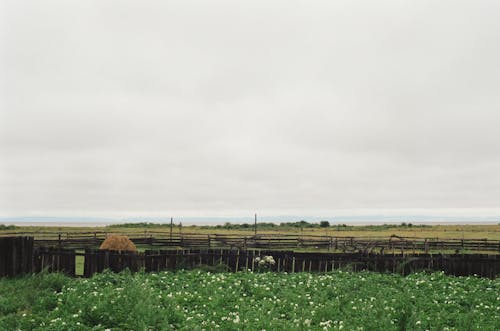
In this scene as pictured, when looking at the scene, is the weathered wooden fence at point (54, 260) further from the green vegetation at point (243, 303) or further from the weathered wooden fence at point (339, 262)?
the weathered wooden fence at point (339, 262)

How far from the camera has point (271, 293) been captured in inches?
493

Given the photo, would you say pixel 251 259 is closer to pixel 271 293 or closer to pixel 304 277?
pixel 304 277

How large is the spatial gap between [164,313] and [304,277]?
6.27m

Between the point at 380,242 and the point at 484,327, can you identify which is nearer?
the point at 484,327

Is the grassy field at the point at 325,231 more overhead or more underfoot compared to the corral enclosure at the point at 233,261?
more underfoot

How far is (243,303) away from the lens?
11.4m

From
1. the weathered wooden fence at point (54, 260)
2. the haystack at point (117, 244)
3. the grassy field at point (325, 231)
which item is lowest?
the grassy field at point (325, 231)

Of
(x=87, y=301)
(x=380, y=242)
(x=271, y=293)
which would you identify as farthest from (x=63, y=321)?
(x=380, y=242)

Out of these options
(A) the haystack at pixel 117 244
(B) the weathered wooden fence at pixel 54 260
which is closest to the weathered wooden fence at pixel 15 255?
(B) the weathered wooden fence at pixel 54 260

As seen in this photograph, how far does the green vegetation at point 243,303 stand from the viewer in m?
9.71

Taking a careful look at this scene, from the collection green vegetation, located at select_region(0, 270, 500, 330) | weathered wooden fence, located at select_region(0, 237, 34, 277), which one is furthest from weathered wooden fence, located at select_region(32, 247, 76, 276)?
green vegetation, located at select_region(0, 270, 500, 330)

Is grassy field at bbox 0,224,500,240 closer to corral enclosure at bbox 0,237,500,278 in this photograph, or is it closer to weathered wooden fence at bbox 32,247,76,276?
corral enclosure at bbox 0,237,500,278

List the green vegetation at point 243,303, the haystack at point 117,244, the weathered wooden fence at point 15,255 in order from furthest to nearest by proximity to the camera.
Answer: the haystack at point 117,244 < the weathered wooden fence at point 15,255 < the green vegetation at point 243,303

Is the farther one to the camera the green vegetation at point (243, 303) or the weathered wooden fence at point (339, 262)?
the weathered wooden fence at point (339, 262)
